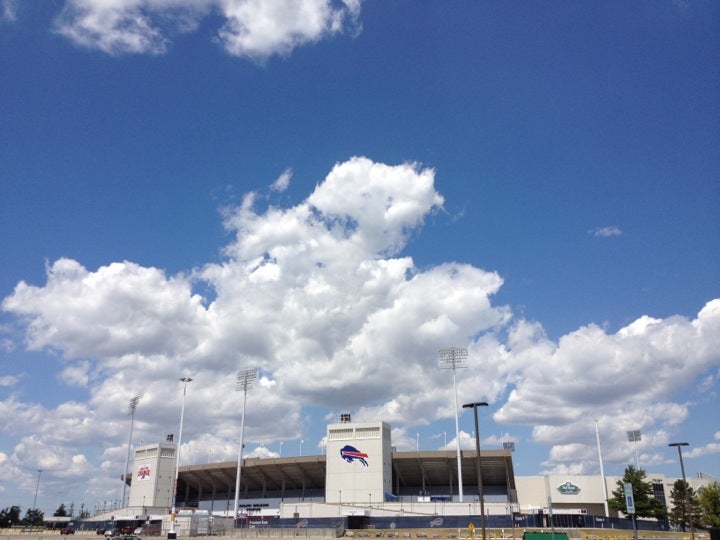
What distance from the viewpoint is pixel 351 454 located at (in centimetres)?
11394

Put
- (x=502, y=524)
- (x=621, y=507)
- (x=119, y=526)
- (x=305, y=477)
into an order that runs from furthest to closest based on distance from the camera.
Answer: (x=305, y=477) < (x=119, y=526) < (x=621, y=507) < (x=502, y=524)

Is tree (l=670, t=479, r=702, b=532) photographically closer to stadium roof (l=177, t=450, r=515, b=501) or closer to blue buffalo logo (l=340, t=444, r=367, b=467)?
stadium roof (l=177, t=450, r=515, b=501)

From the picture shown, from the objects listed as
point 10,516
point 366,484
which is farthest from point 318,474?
point 10,516

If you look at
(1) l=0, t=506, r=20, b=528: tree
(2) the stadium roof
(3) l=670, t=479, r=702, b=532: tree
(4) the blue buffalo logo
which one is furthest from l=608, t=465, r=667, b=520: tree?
(1) l=0, t=506, r=20, b=528: tree

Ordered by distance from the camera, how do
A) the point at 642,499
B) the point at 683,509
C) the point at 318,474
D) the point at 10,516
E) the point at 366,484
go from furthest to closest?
the point at 10,516, the point at 318,474, the point at 366,484, the point at 683,509, the point at 642,499

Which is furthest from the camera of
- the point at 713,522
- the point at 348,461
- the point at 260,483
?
the point at 260,483

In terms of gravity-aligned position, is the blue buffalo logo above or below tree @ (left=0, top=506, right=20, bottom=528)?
above

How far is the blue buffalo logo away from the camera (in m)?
113

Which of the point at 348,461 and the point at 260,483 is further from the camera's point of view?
the point at 260,483

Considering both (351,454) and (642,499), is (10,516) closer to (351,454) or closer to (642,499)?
(351,454)

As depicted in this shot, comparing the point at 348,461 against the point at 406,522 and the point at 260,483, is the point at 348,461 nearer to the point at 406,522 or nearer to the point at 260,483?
the point at 406,522

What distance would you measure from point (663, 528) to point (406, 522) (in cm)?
3799

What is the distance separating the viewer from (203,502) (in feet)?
518

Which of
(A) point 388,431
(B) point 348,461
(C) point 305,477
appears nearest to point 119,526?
(C) point 305,477
